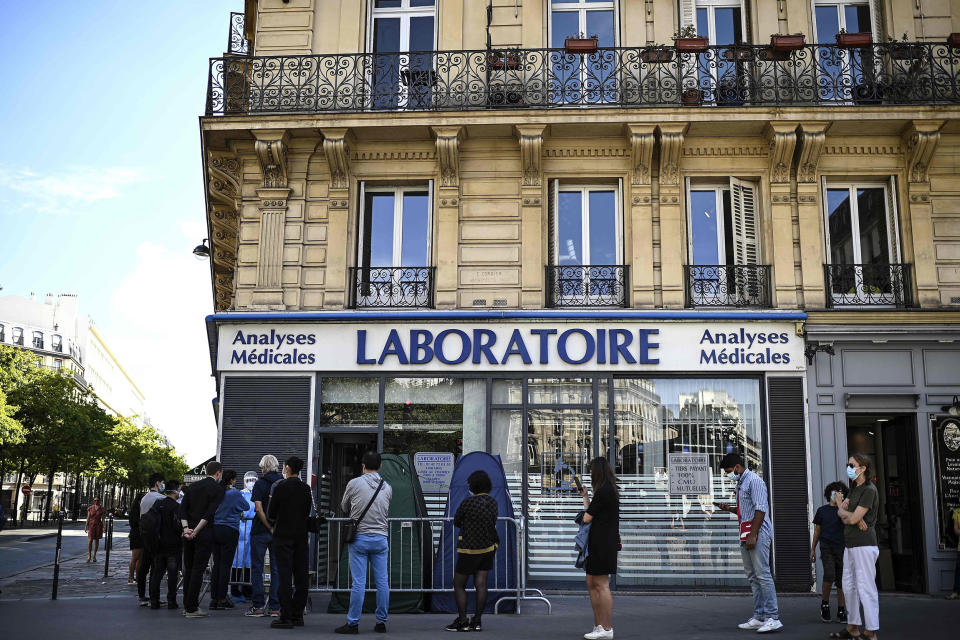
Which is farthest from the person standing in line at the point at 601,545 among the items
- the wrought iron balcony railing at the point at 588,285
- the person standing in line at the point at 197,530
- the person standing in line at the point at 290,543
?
the wrought iron balcony railing at the point at 588,285

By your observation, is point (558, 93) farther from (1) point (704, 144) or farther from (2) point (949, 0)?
(2) point (949, 0)

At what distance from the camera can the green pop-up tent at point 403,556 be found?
10.5m

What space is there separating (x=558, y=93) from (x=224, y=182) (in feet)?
19.2

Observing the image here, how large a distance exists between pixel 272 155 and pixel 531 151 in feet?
13.7

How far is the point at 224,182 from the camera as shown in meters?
15.1

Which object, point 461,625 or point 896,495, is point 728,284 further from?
point 461,625

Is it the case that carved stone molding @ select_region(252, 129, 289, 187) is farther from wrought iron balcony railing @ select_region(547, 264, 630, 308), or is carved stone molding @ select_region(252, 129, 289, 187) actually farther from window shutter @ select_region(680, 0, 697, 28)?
window shutter @ select_region(680, 0, 697, 28)

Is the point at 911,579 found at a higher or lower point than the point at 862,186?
lower

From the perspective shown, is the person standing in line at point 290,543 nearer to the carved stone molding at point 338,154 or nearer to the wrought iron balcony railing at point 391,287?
the wrought iron balcony railing at point 391,287

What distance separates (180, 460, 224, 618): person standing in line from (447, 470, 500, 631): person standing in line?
2941 millimetres

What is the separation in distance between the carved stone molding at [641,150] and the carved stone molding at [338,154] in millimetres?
4515

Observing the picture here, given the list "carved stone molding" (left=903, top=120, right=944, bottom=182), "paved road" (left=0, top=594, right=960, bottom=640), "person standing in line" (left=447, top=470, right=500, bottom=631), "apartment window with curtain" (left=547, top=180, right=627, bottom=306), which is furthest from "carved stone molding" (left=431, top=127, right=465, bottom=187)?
"carved stone molding" (left=903, top=120, right=944, bottom=182)

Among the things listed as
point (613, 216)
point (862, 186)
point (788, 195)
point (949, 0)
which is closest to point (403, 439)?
point (613, 216)

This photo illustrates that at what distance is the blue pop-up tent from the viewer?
10.5 meters
